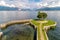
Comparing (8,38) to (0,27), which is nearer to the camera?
(8,38)

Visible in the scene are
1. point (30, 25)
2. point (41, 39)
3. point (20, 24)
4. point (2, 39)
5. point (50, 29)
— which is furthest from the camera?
point (20, 24)

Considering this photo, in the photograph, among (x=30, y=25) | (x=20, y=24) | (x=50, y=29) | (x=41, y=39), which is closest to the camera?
(x=41, y=39)

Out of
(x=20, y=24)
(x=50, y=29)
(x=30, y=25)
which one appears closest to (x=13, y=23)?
(x=20, y=24)

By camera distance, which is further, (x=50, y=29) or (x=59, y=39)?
(x=50, y=29)

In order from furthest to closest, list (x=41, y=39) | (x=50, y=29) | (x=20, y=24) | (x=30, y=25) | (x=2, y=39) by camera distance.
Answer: (x=20, y=24) < (x=30, y=25) < (x=50, y=29) < (x=2, y=39) < (x=41, y=39)

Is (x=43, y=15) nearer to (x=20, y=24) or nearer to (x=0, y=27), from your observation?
(x=20, y=24)

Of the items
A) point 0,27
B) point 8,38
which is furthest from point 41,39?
point 0,27

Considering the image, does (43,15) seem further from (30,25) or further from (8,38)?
(8,38)

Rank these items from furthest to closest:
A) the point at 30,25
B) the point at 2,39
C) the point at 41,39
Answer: the point at 30,25
the point at 2,39
the point at 41,39

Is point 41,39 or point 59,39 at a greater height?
point 41,39
